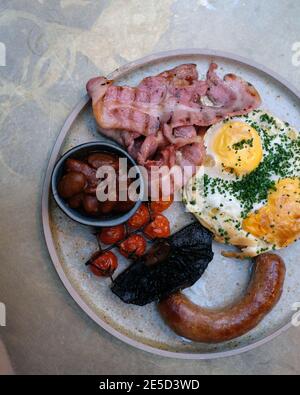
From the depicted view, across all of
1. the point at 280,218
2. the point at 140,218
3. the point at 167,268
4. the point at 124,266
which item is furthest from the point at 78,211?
the point at 280,218

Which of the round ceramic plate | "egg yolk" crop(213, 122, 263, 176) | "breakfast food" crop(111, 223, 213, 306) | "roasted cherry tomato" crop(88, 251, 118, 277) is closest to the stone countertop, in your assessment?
the round ceramic plate

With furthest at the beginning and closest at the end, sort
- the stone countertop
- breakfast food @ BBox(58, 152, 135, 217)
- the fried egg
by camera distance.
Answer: the stone countertop → the fried egg → breakfast food @ BBox(58, 152, 135, 217)

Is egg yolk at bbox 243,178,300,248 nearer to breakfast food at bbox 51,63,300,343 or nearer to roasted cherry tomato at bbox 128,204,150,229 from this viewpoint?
breakfast food at bbox 51,63,300,343

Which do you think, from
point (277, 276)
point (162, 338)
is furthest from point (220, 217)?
point (162, 338)

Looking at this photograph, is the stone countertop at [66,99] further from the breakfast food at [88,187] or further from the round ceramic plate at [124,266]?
the breakfast food at [88,187]

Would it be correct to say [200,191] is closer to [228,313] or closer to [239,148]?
[239,148]
